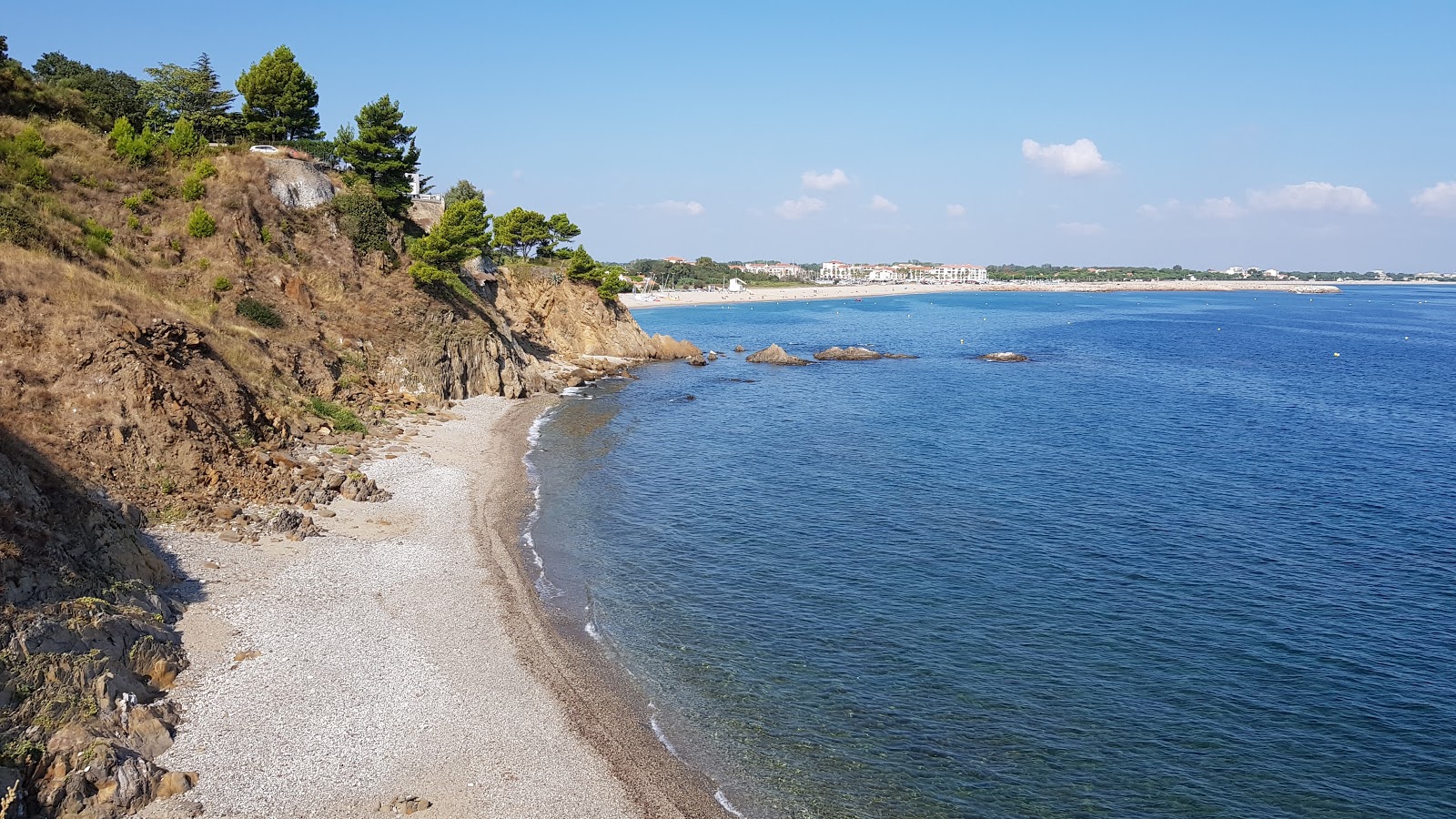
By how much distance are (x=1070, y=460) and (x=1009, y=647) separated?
27371 millimetres

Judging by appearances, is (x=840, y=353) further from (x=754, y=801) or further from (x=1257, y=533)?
(x=754, y=801)

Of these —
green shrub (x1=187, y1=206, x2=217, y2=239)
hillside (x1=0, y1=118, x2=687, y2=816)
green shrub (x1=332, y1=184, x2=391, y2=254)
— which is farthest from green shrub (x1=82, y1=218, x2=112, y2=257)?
green shrub (x1=332, y1=184, x2=391, y2=254)

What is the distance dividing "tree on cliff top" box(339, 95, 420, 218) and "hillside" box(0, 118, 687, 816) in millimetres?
3257

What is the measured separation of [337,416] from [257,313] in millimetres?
9372

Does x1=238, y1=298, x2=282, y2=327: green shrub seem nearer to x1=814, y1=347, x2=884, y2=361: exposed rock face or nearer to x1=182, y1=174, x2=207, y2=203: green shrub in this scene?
x1=182, y1=174, x2=207, y2=203: green shrub

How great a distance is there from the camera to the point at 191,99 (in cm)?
6512

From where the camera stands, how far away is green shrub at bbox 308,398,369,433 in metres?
43.6

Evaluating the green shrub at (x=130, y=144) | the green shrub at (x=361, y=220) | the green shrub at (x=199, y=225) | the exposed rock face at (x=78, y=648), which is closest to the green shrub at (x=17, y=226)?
the green shrub at (x=199, y=225)

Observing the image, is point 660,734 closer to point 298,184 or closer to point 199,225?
point 199,225

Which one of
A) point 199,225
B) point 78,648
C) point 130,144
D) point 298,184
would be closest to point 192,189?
point 199,225

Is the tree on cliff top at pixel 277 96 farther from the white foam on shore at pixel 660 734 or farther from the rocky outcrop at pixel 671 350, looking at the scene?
the white foam on shore at pixel 660 734

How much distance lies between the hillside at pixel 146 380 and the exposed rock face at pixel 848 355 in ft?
124

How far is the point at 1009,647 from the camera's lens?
85.8ft

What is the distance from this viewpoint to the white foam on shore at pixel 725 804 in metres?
18.5
